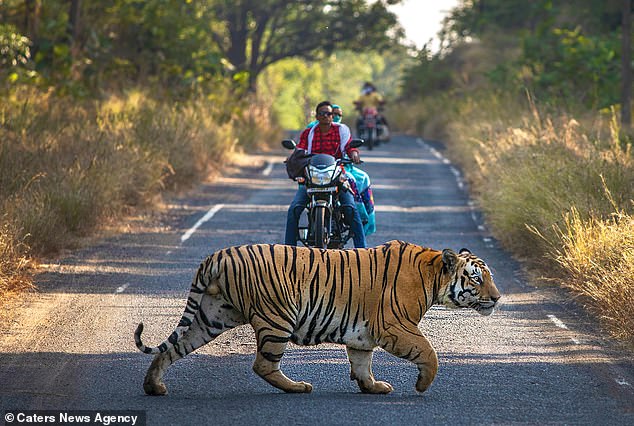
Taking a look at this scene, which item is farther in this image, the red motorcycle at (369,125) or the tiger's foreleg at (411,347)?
the red motorcycle at (369,125)

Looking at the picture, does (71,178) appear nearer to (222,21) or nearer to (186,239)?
(186,239)

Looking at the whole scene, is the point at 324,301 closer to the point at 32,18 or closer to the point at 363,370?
the point at 363,370

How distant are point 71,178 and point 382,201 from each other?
7038mm

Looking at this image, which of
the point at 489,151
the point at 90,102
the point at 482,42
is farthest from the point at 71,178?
the point at 482,42

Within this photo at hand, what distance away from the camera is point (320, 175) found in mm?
12328

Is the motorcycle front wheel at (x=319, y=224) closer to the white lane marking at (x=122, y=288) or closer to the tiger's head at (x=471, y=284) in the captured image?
the white lane marking at (x=122, y=288)

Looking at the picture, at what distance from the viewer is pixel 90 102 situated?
27.6 meters

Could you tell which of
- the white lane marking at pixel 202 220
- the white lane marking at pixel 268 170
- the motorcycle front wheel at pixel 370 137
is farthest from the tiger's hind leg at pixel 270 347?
the motorcycle front wheel at pixel 370 137

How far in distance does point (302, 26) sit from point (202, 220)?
115 feet

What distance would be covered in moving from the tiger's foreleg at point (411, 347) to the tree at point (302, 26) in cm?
4211

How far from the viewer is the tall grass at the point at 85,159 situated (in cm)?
1471

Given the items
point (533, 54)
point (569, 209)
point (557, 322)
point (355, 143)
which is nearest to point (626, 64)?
point (533, 54)

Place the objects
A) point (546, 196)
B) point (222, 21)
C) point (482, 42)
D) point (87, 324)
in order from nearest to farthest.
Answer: point (87, 324)
point (546, 196)
point (222, 21)
point (482, 42)

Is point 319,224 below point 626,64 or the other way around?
below
